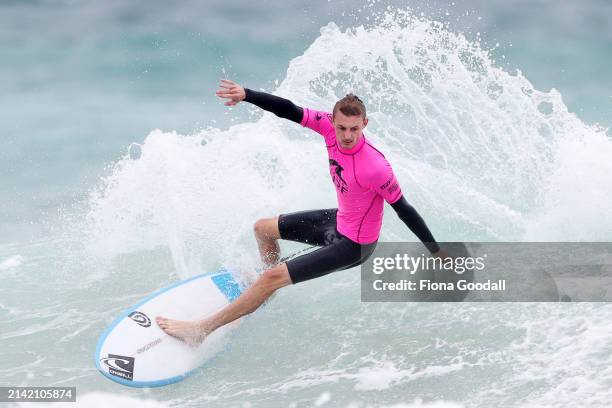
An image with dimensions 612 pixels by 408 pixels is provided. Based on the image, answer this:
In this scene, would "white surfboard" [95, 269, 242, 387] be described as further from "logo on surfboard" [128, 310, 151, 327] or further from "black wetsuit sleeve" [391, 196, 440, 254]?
"black wetsuit sleeve" [391, 196, 440, 254]

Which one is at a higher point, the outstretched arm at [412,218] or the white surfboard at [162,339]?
the outstretched arm at [412,218]

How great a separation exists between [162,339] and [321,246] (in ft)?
5.78

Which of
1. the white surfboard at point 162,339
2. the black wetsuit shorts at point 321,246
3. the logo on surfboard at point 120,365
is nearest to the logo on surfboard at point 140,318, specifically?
the white surfboard at point 162,339

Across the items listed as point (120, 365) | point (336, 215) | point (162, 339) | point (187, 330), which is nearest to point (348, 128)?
point (336, 215)

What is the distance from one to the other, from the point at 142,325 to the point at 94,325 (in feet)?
3.76

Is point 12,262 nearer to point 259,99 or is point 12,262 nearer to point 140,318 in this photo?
point 140,318

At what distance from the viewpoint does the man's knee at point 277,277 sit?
18.3 ft

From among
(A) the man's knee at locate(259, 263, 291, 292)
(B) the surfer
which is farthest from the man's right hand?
(A) the man's knee at locate(259, 263, 291, 292)

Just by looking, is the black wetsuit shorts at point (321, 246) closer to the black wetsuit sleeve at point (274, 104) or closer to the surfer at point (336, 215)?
the surfer at point (336, 215)

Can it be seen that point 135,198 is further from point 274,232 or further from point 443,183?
point 443,183

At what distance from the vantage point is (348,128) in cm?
516

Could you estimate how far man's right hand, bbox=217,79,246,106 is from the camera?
5.61 metres

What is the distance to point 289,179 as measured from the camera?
8875mm

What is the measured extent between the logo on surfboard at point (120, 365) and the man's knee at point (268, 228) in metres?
1.69
